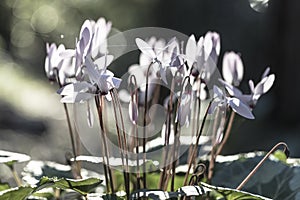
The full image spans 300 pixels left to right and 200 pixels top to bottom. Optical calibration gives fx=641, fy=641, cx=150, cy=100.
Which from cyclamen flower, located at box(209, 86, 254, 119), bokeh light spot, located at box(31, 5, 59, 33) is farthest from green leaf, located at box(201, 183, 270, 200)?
bokeh light spot, located at box(31, 5, 59, 33)

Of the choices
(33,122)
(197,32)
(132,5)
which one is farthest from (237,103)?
(132,5)

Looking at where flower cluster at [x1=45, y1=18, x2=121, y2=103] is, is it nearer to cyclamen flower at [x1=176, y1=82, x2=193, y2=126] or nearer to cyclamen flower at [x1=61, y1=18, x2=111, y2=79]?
cyclamen flower at [x1=61, y1=18, x2=111, y2=79]

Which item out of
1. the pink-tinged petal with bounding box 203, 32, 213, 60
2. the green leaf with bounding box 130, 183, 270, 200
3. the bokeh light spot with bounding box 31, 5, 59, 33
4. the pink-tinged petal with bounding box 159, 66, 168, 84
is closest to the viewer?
the green leaf with bounding box 130, 183, 270, 200

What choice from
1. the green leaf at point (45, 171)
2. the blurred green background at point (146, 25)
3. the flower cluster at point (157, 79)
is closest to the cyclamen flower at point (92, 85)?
the flower cluster at point (157, 79)

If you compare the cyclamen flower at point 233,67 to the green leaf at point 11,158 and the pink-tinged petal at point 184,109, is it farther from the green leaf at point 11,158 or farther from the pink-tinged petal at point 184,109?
the green leaf at point 11,158

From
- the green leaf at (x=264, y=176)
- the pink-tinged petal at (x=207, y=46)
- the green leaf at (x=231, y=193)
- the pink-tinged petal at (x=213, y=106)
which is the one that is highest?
the pink-tinged petal at (x=207, y=46)

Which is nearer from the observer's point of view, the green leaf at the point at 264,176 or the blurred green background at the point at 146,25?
the green leaf at the point at 264,176

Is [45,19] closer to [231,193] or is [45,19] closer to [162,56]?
[162,56]
